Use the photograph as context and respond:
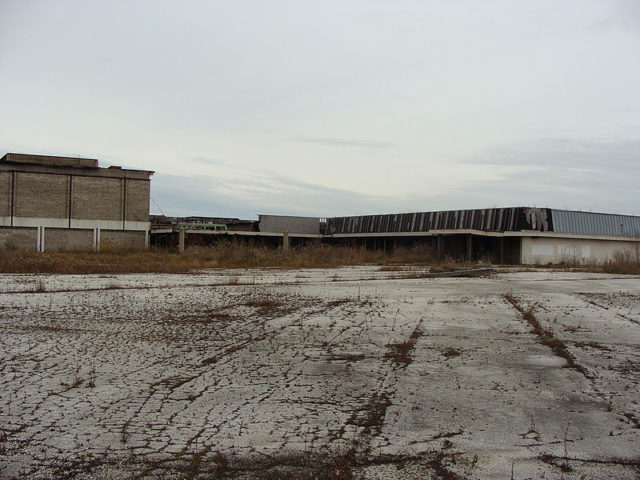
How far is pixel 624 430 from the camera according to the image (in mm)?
4344

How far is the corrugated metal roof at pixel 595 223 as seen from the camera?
4362 centimetres

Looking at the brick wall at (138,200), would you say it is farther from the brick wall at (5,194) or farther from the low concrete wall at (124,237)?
the brick wall at (5,194)

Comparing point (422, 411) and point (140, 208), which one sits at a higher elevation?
point (140, 208)

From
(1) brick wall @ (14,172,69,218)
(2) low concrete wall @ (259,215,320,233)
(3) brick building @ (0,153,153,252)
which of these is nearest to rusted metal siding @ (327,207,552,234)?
(2) low concrete wall @ (259,215,320,233)

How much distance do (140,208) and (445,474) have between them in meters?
51.1

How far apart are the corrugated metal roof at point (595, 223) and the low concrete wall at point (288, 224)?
24882mm

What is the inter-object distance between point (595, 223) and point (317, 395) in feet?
153

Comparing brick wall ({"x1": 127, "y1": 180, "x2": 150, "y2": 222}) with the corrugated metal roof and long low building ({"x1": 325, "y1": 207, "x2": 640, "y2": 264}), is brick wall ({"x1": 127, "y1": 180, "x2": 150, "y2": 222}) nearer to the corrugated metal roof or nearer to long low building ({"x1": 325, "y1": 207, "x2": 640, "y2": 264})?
long low building ({"x1": 325, "y1": 207, "x2": 640, "y2": 264})

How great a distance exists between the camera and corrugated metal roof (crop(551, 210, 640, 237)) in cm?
4362

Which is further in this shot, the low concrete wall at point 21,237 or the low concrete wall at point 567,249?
the low concrete wall at point 21,237

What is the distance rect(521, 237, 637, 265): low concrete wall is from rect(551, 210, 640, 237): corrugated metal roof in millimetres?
837

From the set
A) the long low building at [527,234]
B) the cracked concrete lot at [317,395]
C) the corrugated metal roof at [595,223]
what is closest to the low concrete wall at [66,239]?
the long low building at [527,234]

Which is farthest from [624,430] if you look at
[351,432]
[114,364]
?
[114,364]

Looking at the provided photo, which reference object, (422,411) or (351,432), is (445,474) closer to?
(351,432)
